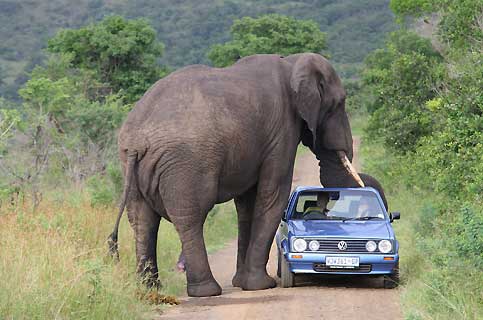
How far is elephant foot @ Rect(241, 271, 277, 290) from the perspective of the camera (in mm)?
13734

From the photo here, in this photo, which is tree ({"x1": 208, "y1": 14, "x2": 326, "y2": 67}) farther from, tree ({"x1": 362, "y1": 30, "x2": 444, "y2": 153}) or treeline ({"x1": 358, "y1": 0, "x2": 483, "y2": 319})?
tree ({"x1": 362, "y1": 30, "x2": 444, "y2": 153})

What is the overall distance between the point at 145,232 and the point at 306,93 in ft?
9.80

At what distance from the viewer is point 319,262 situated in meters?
13.1

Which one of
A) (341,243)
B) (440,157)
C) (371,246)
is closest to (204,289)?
(341,243)

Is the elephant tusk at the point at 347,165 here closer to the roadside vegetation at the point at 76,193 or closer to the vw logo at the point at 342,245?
the vw logo at the point at 342,245

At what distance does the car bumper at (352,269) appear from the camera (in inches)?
514

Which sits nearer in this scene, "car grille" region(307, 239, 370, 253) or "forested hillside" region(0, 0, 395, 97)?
"car grille" region(307, 239, 370, 253)

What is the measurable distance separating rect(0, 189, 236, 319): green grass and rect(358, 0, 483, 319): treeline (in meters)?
2.92

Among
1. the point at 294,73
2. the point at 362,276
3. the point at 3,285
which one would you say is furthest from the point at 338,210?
the point at 3,285

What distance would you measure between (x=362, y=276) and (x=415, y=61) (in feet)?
31.1

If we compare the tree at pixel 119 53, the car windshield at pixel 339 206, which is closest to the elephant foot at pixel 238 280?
the car windshield at pixel 339 206

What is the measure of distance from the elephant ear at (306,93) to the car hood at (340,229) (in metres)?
1.40

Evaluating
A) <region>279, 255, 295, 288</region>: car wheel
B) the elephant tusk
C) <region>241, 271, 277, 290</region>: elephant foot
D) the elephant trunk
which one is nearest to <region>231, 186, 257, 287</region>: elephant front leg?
<region>241, 271, 277, 290</region>: elephant foot

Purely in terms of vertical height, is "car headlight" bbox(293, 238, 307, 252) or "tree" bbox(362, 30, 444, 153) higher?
"car headlight" bbox(293, 238, 307, 252)
